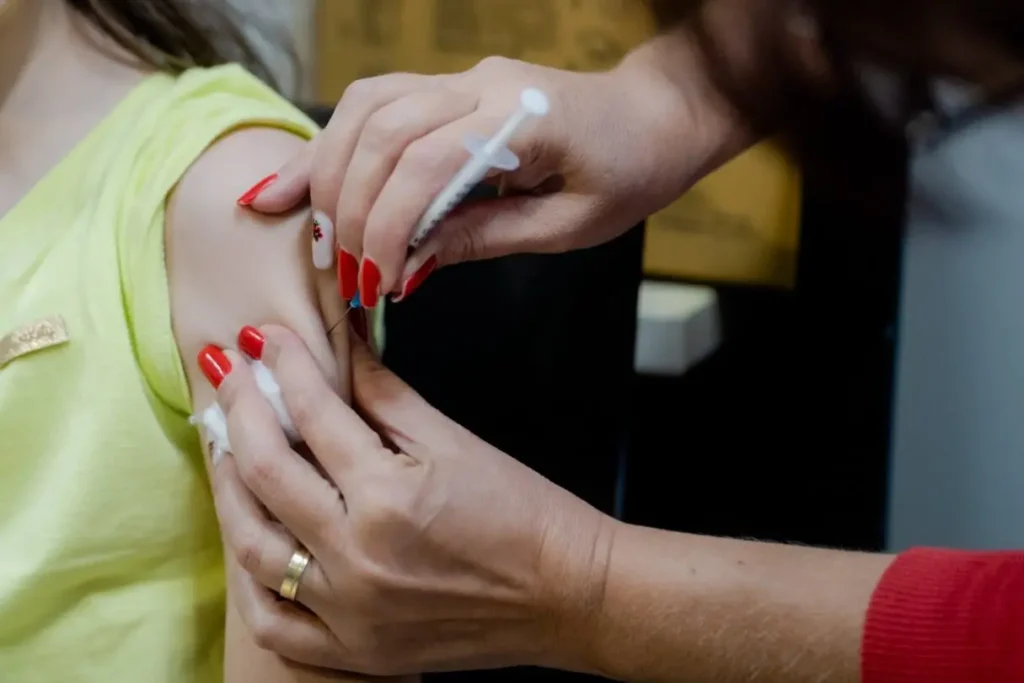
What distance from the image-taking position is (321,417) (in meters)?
0.59

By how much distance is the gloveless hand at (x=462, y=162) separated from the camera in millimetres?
556

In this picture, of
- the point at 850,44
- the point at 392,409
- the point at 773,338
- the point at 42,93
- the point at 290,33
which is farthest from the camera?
the point at 290,33

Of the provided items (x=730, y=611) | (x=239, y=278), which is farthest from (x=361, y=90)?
(x=730, y=611)

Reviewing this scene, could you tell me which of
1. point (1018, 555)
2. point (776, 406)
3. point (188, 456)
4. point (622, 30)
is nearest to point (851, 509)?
point (776, 406)

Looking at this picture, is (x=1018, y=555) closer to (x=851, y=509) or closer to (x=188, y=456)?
(x=188, y=456)

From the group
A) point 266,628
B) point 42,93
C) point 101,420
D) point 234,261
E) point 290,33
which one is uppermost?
point 290,33

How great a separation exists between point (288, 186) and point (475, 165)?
0.44 feet

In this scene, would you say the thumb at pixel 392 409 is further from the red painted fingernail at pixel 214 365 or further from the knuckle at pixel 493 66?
the knuckle at pixel 493 66

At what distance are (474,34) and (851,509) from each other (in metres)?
0.81

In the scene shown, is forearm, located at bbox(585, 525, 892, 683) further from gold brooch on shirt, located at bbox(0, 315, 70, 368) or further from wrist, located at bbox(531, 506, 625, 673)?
gold brooch on shirt, located at bbox(0, 315, 70, 368)

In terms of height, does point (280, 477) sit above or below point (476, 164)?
below

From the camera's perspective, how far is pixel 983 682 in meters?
0.53

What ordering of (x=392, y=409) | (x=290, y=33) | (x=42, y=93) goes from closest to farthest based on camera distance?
(x=392, y=409) < (x=42, y=93) < (x=290, y=33)

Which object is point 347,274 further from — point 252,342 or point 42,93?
point 42,93
